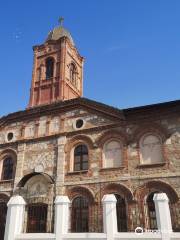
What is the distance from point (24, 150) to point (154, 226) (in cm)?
937

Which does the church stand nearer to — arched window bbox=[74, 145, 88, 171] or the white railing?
arched window bbox=[74, 145, 88, 171]

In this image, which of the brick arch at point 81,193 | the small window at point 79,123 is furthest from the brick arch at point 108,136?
the brick arch at point 81,193

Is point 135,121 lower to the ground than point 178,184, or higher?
higher

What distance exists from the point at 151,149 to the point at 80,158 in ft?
13.9

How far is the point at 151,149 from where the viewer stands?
50.0 feet

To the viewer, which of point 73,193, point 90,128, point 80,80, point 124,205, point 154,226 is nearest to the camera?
point 154,226

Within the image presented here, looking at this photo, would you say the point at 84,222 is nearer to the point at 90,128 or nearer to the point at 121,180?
A: the point at 121,180

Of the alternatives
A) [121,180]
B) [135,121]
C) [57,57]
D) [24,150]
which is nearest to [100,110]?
[135,121]

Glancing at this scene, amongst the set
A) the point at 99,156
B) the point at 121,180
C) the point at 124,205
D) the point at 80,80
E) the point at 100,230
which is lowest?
the point at 100,230

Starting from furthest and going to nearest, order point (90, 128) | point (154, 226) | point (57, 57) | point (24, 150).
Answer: point (57, 57), point (24, 150), point (90, 128), point (154, 226)

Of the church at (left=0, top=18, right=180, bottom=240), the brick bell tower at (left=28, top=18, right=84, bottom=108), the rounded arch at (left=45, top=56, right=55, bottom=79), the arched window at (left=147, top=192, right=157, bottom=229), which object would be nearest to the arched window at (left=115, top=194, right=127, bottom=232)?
the church at (left=0, top=18, right=180, bottom=240)

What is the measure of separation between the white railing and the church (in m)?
3.84

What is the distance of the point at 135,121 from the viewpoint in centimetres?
1596

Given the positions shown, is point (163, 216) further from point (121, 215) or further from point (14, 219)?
point (14, 219)
